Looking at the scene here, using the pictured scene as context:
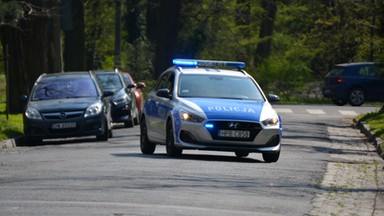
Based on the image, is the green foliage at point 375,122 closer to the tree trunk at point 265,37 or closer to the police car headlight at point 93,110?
the police car headlight at point 93,110

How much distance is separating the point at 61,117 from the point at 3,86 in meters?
38.7

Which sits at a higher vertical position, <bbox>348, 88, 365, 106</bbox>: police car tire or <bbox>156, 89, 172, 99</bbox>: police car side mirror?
<bbox>156, 89, 172, 99</bbox>: police car side mirror

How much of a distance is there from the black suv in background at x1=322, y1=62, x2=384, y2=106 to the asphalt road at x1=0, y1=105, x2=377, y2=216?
2264cm

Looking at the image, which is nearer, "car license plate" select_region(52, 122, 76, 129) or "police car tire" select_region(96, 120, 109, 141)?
"car license plate" select_region(52, 122, 76, 129)

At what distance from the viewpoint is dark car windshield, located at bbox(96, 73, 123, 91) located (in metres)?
35.9

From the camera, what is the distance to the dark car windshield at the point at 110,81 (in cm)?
3591

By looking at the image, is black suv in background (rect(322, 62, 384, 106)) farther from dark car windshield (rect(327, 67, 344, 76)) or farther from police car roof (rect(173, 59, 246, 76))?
police car roof (rect(173, 59, 246, 76))

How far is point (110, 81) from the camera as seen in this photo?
36.4 meters

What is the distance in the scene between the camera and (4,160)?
20828 mm

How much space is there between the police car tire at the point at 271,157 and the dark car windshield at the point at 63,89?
848cm

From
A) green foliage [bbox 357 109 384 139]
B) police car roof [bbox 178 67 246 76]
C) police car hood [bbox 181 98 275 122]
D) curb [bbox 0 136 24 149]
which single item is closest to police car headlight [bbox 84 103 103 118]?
curb [bbox 0 136 24 149]

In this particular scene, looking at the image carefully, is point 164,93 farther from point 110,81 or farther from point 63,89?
point 110,81

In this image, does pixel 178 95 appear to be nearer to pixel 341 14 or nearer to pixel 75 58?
pixel 75 58

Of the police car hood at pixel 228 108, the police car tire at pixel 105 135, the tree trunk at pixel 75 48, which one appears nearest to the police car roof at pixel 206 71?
the police car hood at pixel 228 108
